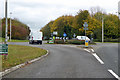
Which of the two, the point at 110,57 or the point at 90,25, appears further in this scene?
the point at 90,25

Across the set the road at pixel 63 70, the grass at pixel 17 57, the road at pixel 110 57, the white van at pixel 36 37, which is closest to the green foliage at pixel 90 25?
the white van at pixel 36 37

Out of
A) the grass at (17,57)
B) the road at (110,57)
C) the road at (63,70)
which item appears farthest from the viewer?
the road at (110,57)

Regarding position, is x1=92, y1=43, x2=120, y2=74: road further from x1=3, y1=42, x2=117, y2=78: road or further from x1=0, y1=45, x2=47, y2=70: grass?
x1=0, y1=45, x2=47, y2=70: grass

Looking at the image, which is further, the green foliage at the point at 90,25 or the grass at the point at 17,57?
the green foliage at the point at 90,25

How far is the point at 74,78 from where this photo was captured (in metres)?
7.23

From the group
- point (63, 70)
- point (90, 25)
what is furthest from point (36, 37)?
point (90, 25)

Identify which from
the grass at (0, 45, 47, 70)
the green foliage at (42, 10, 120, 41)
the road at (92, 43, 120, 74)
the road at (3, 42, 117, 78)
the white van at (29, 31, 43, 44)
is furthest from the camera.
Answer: the green foliage at (42, 10, 120, 41)

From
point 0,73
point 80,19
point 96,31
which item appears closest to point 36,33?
point 80,19

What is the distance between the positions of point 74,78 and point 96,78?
2.94 feet

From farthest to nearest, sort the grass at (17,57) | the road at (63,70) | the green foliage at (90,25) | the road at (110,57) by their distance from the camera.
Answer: the green foliage at (90,25)
the road at (110,57)
the grass at (17,57)
the road at (63,70)

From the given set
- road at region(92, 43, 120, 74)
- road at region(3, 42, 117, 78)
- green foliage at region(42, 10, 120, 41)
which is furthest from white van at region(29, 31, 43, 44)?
road at region(3, 42, 117, 78)

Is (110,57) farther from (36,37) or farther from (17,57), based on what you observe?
(36,37)

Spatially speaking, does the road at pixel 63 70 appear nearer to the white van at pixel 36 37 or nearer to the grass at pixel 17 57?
the grass at pixel 17 57

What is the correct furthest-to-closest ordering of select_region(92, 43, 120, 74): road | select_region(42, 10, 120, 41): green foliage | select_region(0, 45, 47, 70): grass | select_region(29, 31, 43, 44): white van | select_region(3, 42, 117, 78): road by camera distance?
1. select_region(42, 10, 120, 41): green foliage
2. select_region(29, 31, 43, 44): white van
3. select_region(92, 43, 120, 74): road
4. select_region(0, 45, 47, 70): grass
5. select_region(3, 42, 117, 78): road
